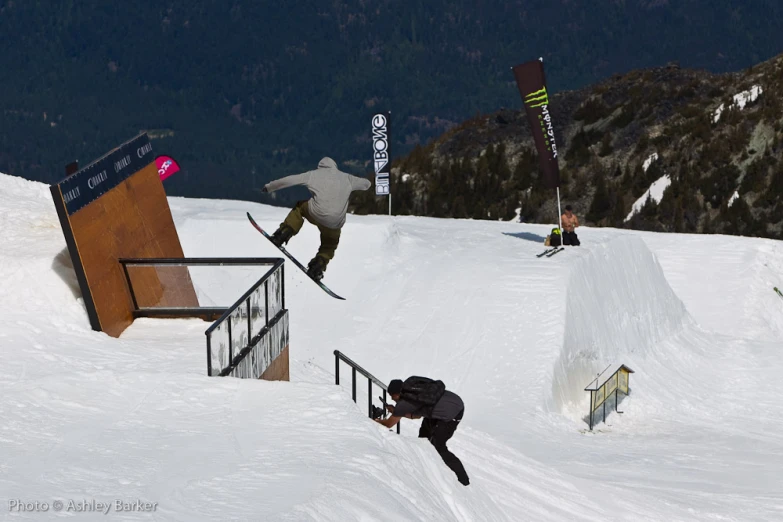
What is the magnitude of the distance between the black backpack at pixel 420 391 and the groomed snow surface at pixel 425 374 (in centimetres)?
52

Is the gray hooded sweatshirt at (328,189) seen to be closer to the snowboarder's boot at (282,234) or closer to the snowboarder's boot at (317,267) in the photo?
the snowboarder's boot at (282,234)

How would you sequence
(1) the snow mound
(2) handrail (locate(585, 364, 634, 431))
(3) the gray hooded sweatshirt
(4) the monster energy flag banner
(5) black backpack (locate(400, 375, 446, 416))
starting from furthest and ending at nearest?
1. (4) the monster energy flag banner
2. (1) the snow mound
3. (2) handrail (locate(585, 364, 634, 431))
4. (3) the gray hooded sweatshirt
5. (5) black backpack (locate(400, 375, 446, 416))

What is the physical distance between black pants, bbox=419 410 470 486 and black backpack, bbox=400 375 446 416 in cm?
35

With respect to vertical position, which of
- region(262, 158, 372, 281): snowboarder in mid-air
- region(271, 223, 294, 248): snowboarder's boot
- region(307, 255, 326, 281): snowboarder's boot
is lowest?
region(307, 255, 326, 281): snowboarder's boot

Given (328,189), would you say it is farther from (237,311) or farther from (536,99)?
(536,99)

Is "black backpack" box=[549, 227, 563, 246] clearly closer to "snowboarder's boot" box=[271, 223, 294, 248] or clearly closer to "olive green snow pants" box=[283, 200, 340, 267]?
"olive green snow pants" box=[283, 200, 340, 267]

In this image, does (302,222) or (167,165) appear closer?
(302,222)

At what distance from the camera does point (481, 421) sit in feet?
63.2

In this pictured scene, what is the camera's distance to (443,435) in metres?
11.9

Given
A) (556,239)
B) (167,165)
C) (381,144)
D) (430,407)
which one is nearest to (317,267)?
(430,407)

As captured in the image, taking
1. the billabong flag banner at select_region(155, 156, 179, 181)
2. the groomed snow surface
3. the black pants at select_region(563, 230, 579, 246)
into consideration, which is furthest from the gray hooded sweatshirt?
the billabong flag banner at select_region(155, 156, 179, 181)

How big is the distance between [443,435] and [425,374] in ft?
29.8

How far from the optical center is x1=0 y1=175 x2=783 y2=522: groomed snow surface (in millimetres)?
10125

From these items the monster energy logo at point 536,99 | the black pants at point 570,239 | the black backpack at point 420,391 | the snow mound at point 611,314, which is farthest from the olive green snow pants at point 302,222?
the monster energy logo at point 536,99
